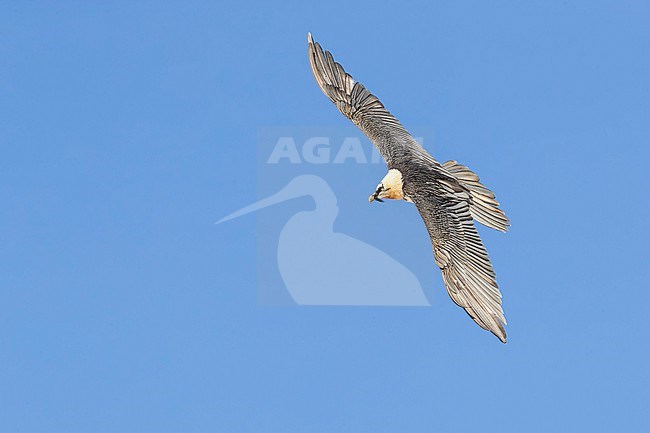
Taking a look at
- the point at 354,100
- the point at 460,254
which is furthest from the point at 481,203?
the point at 354,100

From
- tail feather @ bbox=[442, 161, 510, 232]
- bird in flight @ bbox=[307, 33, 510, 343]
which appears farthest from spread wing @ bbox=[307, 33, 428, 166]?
tail feather @ bbox=[442, 161, 510, 232]

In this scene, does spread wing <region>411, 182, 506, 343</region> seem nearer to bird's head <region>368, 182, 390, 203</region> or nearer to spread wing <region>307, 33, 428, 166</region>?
bird's head <region>368, 182, 390, 203</region>

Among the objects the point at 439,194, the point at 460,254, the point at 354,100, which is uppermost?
the point at 354,100

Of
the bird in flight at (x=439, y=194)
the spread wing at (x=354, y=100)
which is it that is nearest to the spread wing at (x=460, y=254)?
the bird in flight at (x=439, y=194)

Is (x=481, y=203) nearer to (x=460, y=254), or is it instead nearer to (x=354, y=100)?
(x=460, y=254)

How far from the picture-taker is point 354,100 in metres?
22.5

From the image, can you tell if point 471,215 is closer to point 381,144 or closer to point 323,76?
point 381,144

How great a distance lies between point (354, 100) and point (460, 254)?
17.4 feet

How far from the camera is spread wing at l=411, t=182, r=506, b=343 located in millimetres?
17828

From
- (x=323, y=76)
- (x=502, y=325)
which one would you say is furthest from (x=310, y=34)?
(x=502, y=325)

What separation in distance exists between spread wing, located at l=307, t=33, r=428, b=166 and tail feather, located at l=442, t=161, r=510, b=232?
1251 mm

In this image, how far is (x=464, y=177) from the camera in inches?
826

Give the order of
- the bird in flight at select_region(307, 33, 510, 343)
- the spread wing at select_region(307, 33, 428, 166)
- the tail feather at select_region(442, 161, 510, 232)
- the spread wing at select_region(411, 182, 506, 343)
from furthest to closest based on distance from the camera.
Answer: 1. the spread wing at select_region(307, 33, 428, 166)
2. the tail feather at select_region(442, 161, 510, 232)
3. the bird in flight at select_region(307, 33, 510, 343)
4. the spread wing at select_region(411, 182, 506, 343)

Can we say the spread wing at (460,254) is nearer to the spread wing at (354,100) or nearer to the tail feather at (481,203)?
the tail feather at (481,203)
